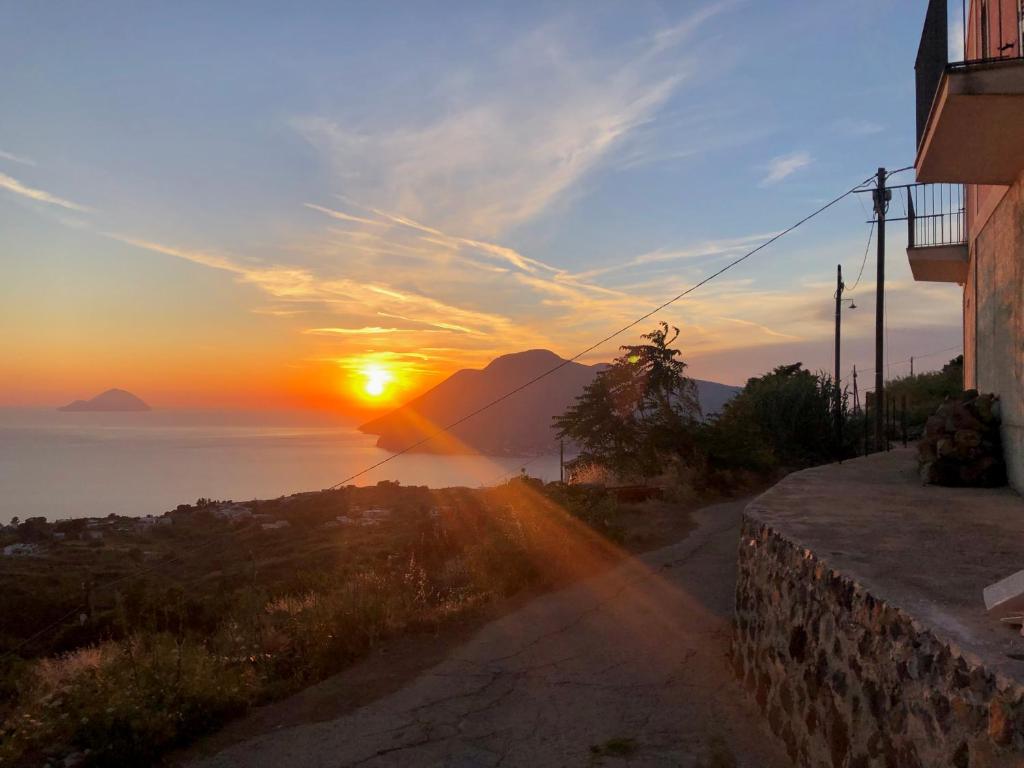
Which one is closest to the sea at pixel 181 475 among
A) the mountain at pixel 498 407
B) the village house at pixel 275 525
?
the mountain at pixel 498 407

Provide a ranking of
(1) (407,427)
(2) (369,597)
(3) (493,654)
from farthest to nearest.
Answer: (1) (407,427)
(2) (369,597)
(3) (493,654)

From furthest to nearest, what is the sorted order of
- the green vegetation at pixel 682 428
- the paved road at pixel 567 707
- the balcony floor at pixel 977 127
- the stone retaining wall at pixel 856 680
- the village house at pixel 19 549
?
the village house at pixel 19 549
the green vegetation at pixel 682 428
the balcony floor at pixel 977 127
the paved road at pixel 567 707
the stone retaining wall at pixel 856 680

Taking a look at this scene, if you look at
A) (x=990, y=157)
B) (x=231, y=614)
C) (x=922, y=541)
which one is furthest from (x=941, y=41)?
(x=231, y=614)

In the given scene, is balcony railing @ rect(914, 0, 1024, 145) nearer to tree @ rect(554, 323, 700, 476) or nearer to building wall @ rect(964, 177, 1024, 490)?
building wall @ rect(964, 177, 1024, 490)

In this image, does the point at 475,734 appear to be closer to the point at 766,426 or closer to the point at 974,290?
the point at 974,290

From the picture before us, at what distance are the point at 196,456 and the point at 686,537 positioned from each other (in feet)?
612

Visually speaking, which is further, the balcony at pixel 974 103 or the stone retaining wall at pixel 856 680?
the balcony at pixel 974 103

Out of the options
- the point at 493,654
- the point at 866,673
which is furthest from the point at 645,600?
the point at 866,673

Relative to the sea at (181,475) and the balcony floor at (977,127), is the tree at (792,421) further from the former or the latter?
the sea at (181,475)

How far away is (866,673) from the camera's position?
352cm

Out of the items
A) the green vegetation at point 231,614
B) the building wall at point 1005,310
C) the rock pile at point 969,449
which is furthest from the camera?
the rock pile at point 969,449

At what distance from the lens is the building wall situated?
7.84 meters

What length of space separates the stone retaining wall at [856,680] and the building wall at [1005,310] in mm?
4291

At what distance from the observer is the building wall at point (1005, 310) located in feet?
25.7
